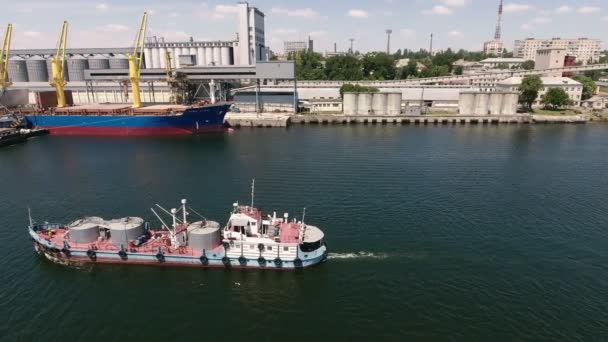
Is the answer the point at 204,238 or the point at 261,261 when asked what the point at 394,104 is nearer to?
the point at 261,261

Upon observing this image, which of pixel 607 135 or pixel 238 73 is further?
pixel 238 73

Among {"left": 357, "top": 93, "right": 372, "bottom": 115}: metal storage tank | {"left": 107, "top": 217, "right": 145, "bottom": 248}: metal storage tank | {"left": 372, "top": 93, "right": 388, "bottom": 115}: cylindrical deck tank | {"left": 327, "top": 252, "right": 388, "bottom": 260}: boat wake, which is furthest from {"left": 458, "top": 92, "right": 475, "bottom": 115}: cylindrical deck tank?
{"left": 107, "top": 217, "right": 145, "bottom": 248}: metal storage tank

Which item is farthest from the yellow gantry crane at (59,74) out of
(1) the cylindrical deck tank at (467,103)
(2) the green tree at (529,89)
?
(2) the green tree at (529,89)

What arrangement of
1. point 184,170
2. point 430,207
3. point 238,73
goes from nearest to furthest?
point 430,207, point 184,170, point 238,73

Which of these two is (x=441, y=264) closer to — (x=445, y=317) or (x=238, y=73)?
(x=445, y=317)

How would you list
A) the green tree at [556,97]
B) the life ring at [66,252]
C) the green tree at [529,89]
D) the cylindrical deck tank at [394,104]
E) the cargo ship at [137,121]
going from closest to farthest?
the life ring at [66,252]
the cargo ship at [137,121]
the cylindrical deck tank at [394,104]
the green tree at [529,89]
the green tree at [556,97]

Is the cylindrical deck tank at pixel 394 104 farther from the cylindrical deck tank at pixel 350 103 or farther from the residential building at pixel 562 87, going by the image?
the residential building at pixel 562 87

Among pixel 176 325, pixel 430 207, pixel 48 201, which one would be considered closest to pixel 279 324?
pixel 176 325
